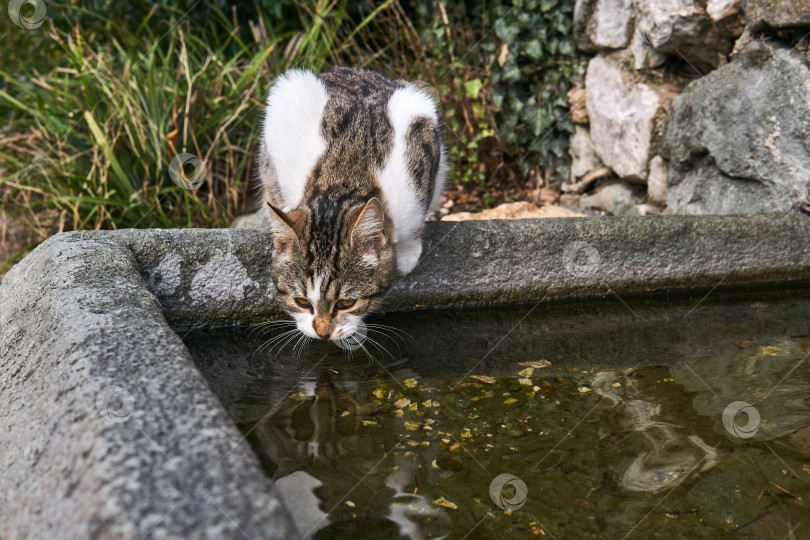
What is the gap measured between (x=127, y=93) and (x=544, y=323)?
2.77m

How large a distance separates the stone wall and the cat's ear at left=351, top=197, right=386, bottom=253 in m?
2.06

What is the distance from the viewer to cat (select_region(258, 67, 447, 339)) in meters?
2.30

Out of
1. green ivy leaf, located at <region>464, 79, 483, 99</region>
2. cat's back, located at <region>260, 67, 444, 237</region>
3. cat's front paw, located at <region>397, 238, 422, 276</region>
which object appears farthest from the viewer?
green ivy leaf, located at <region>464, 79, 483, 99</region>

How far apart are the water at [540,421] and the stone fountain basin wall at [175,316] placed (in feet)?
0.53

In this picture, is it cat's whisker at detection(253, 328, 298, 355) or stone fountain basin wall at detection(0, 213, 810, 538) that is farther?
cat's whisker at detection(253, 328, 298, 355)

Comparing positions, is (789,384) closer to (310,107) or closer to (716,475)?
(716,475)

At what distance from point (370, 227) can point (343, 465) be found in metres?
0.85

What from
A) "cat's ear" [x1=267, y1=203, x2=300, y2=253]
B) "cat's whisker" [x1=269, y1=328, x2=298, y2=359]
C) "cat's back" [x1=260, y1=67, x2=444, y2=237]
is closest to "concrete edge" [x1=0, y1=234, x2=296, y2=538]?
"cat's ear" [x1=267, y1=203, x2=300, y2=253]

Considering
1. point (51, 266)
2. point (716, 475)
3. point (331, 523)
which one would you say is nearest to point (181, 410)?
point (331, 523)

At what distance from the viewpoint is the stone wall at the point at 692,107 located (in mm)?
3158

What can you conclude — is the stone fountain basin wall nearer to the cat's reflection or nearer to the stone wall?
the cat's reflection

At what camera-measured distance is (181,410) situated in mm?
1309

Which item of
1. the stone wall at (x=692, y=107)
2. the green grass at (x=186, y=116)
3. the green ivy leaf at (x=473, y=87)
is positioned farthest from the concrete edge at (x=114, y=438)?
the green ivy leaf at (x=473, y=87)

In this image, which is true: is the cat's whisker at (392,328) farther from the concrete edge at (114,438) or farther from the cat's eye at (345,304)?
the concrete edge at (114,438)
